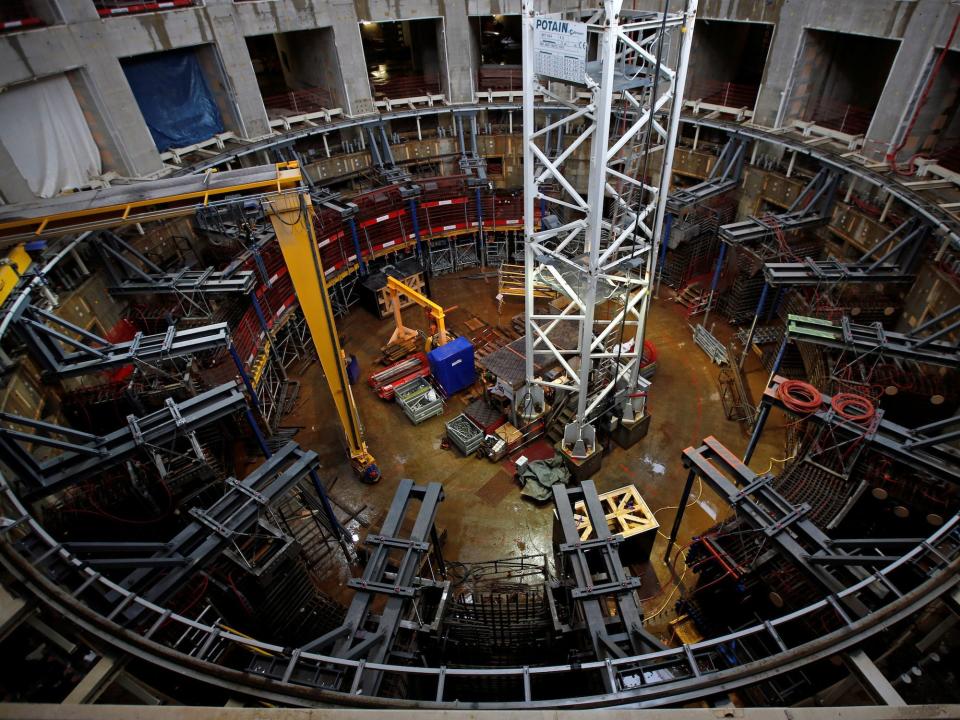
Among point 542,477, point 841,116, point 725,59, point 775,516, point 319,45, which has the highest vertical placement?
point 319,45

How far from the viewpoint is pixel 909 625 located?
25.9 feet

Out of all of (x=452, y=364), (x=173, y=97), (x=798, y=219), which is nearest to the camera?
(x=452, y=364)

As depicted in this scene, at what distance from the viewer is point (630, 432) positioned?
1662cm

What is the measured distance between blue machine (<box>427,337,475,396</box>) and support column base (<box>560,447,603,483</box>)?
4765 mm

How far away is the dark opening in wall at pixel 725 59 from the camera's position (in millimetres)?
24047

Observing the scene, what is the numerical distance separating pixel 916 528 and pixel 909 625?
4.77 metres

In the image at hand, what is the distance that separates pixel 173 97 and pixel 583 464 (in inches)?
841

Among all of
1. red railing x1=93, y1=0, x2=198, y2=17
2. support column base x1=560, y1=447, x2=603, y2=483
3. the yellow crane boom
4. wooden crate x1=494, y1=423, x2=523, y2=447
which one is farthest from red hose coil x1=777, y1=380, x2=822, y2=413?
red railing x1=93, y1=0, x2=198, y2=17

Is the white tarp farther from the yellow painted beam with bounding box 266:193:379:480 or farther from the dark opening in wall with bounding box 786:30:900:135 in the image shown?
the dark opening in wall with bounding box 786:30:900:135

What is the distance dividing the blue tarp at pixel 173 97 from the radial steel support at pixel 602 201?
1579cm

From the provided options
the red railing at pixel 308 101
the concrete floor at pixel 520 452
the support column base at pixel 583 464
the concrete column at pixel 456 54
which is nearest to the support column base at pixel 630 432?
the concrete floor at pixel 520 452

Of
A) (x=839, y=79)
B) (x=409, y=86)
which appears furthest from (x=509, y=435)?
(x=839, y=79)

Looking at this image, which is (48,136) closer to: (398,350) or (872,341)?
(398,350)

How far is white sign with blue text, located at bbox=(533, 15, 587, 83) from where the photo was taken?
10392mm
